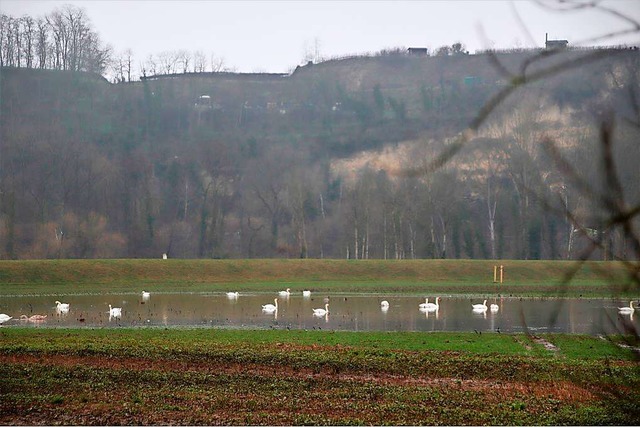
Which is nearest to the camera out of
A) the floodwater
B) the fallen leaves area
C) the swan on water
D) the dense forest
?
the fallen leaves area

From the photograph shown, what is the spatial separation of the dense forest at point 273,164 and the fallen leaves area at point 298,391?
143ft

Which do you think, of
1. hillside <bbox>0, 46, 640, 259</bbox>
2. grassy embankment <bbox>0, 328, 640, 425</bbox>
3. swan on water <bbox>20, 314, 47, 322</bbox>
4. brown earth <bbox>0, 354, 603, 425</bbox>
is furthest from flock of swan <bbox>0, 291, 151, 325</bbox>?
hillside <bbox>0, 46, 640, 259</bbox>

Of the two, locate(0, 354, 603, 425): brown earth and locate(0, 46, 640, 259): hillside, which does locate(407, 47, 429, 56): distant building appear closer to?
locate(0, 46, 640, 259): hillside

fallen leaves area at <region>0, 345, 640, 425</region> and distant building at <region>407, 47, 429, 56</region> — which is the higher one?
distant building at <region>407, 47, 429, 56</region>

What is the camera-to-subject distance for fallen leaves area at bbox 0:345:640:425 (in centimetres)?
1741

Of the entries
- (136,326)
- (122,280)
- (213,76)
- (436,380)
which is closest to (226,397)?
(436,380)

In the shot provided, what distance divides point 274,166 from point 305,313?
80.7m

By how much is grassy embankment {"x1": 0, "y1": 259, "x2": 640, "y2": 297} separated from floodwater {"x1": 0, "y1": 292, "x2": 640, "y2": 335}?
7.41 metres

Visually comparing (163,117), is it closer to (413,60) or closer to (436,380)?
(413,60)

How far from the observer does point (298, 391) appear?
2038 cm

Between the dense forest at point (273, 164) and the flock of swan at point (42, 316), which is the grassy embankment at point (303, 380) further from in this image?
the dense forest at point (273, 164)

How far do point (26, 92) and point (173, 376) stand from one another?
13163cm

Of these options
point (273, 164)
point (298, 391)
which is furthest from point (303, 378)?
point (273, 164)

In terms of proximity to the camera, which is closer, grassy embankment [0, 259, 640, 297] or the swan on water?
the swan on water
